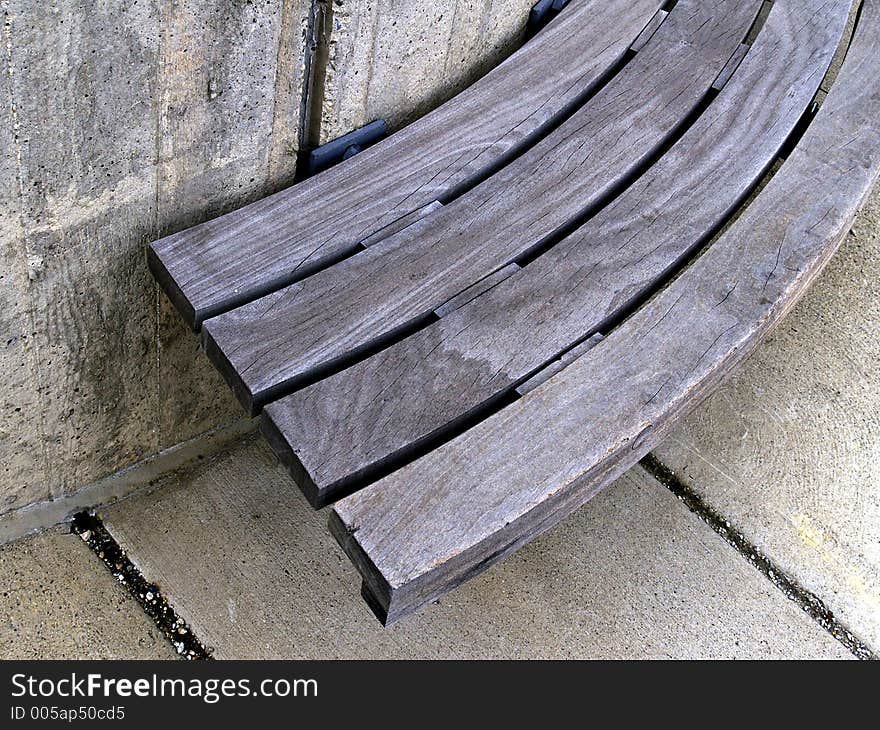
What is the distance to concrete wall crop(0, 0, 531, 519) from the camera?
156cm

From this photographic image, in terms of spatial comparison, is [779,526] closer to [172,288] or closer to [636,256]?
[636,256]

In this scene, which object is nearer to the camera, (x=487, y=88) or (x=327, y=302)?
(x=327, y=302)

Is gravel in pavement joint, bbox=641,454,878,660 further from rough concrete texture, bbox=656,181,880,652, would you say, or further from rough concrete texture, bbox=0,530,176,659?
rough concrete texture, bbox=0,530,176,659

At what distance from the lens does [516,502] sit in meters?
1.56

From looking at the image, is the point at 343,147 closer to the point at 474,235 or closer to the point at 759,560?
the point at 474,235

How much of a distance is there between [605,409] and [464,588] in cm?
63

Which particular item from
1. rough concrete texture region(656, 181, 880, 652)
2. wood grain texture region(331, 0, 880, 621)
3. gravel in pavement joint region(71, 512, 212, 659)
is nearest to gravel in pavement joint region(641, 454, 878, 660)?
rough concrete texture region(656, 181, 880, 652)

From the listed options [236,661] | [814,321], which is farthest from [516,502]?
[814,321]

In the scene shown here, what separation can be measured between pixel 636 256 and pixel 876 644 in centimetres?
97

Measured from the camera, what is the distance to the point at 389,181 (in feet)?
6.38

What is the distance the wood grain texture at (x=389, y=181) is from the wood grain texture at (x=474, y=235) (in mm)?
42

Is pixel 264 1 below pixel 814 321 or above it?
above

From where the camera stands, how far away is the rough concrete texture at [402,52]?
1.88m

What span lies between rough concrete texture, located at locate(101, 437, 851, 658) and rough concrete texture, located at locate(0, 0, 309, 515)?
20 cm
